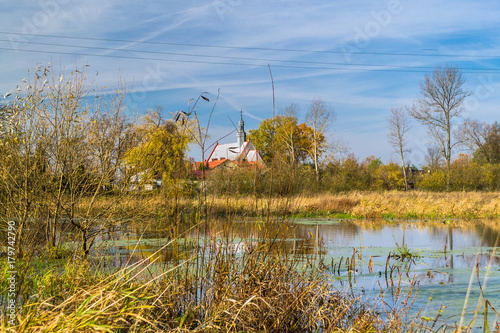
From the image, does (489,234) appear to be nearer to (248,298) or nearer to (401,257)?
(401,257)

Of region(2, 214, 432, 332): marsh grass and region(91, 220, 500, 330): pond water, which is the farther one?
region(91, 220, 500, 330): pond water

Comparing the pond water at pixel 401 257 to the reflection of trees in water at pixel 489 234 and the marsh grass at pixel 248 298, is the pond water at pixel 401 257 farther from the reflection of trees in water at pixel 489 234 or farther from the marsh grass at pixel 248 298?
the marsh grass at pixel 248 298

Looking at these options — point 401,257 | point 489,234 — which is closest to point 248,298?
point 401,257

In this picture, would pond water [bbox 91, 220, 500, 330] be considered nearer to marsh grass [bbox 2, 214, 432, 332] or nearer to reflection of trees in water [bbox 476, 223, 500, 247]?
reflection of trees in water [bbox 476, 223, 500, 247]

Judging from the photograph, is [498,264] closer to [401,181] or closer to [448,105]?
[448,105]

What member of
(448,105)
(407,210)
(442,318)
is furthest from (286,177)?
(448,105)

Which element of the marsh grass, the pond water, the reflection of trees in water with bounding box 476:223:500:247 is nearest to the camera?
the marsh grass

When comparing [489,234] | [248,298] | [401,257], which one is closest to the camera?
[248,298]

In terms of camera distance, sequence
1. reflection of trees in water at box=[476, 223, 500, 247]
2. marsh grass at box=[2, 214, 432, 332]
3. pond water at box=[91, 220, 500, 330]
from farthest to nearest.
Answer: reflection of trees in water at box=[476, 223, 500, 247], pond water at box=[91, 220, 500, 330], marsh grass at box=[2, 214, 432, 332]

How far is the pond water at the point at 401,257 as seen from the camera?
4352 millimetres

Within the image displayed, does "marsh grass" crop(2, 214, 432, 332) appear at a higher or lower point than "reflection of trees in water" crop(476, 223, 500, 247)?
higher

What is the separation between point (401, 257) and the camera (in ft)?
26.0

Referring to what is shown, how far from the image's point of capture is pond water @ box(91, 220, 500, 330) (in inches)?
171

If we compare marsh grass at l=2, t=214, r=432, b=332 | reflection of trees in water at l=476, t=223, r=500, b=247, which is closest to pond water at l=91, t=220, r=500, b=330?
reflection of trees in water at l=476, t=223, r=500, b=247
